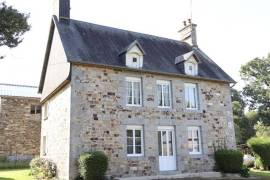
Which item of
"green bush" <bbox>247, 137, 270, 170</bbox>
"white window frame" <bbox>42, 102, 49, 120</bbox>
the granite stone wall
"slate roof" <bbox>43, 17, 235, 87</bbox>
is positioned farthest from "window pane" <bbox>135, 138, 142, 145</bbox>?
"green bush" <bbox>247, 137, 270, 170</bbox>

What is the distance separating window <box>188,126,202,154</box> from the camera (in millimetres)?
17766

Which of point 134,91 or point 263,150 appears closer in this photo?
point 134,91

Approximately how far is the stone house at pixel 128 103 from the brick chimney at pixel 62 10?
66 mm

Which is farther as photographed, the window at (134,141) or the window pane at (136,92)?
the window pane at (136,92)

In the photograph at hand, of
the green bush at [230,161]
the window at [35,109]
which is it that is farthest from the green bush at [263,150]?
the window at [35,109]

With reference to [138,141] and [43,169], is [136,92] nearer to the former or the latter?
[138,141]

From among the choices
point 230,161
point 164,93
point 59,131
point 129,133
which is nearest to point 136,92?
point 164,93

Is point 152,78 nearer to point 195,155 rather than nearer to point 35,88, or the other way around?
point 195,155

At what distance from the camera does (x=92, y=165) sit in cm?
1341

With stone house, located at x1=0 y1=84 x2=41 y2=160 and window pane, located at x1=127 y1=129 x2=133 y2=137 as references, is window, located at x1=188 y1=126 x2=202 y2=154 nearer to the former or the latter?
window pane, located at x1=127 y1=129 x2=133 y2=137

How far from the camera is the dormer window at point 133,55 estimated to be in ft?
54.5

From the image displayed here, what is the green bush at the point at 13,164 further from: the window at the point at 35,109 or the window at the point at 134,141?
the window at the point at 134,141

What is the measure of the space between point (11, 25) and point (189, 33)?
13.9 meters

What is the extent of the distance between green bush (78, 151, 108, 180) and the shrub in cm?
303
